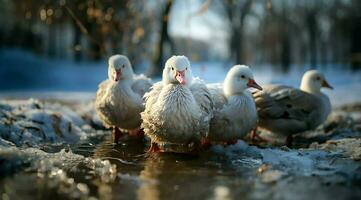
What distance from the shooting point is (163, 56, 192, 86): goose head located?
538 centimetres

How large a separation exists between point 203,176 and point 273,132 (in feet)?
12.2

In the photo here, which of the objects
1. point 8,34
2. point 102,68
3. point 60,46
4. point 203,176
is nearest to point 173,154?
point 203,176

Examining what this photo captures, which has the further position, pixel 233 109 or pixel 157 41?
pixel 157 41

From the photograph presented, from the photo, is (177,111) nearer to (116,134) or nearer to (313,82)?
(116,134)

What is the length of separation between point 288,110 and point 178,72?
105 inches

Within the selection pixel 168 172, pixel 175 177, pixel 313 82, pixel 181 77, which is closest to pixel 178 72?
pixel 181 77

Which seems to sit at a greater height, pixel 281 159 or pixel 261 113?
pixel 261 113

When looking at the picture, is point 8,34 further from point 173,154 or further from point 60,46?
point 173,154

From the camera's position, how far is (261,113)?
287 inches

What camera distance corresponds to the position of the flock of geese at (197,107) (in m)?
5.34

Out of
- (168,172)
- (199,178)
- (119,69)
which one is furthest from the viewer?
(119,69)

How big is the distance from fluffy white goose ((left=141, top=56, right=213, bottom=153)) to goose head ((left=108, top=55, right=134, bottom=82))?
3.39 feet

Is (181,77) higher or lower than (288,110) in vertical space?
higher

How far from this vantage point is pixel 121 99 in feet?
21.4
